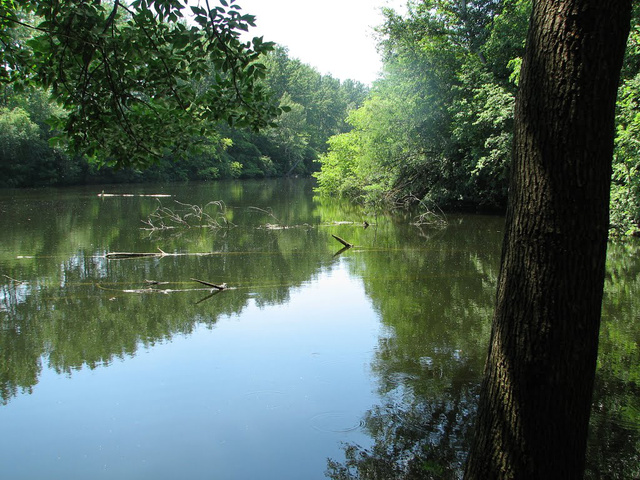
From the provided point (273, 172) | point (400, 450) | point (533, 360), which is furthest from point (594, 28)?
point (273, 172)

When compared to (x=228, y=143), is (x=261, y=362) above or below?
below

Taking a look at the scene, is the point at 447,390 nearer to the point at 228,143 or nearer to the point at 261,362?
the point at 261,362

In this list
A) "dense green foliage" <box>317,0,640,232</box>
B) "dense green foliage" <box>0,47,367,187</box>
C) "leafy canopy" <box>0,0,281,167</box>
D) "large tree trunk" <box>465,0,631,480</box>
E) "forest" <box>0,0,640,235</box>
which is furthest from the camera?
"dense green foliage" <box>0,47,367,187</box>

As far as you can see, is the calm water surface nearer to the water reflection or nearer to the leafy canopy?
the water reflection

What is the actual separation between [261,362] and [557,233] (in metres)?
4.79

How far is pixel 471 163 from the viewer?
19859 mm

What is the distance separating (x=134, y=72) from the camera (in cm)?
459

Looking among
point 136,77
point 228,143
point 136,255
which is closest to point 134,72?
point 136,77

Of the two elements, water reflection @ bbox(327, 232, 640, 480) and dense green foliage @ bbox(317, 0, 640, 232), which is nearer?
water reflection @ bbox(327, 232, 640, 480)

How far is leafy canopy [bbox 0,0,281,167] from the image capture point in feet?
13.6

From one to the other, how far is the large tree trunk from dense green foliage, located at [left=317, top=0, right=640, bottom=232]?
51.4ft

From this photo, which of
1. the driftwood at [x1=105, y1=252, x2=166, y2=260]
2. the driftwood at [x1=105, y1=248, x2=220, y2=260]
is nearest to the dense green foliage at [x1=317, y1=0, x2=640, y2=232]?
the driftwood at [x1=105, y1=248, x2=220, y2=260]

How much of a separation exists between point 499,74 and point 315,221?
824 centimetres

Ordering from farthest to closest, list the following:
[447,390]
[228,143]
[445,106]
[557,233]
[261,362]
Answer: [228,143] → [445,106] → [261,362] → [447,390] → [557,233]
